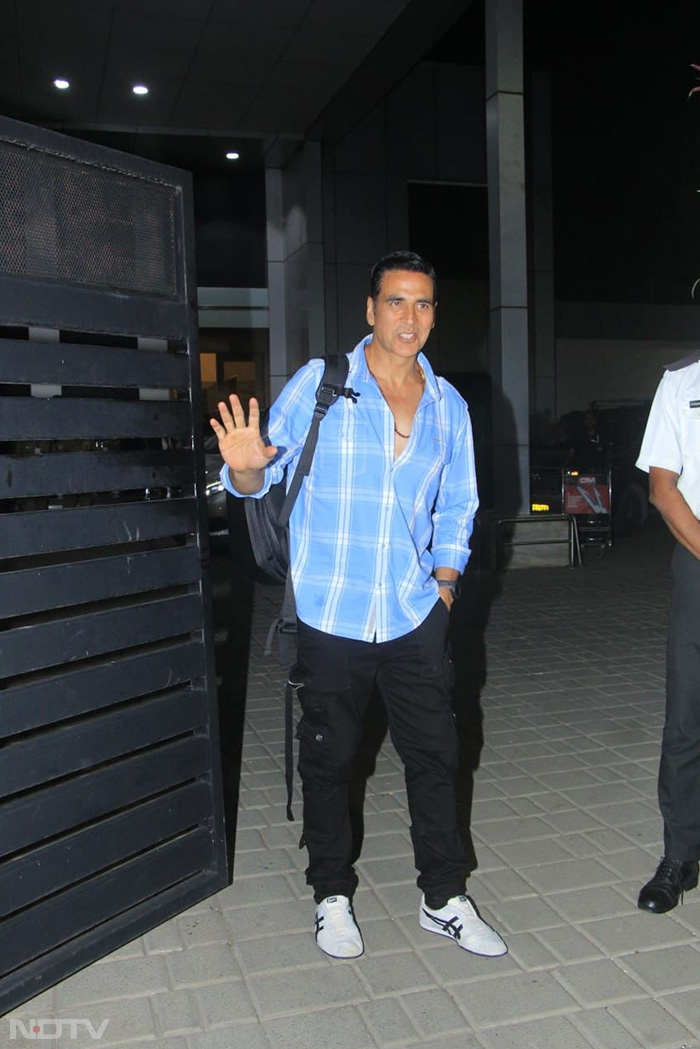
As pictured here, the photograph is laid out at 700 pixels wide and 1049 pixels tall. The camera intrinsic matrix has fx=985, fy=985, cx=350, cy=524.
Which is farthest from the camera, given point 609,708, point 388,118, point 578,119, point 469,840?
point 578,119

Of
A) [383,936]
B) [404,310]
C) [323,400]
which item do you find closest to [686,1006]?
[383,936]

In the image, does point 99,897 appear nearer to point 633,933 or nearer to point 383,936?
point 383,936

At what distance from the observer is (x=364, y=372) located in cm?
325

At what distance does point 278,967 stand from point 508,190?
1102 centimetres

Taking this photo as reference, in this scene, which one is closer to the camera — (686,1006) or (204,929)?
(686,1006)

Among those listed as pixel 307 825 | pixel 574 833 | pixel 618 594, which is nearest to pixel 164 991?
pixel 307 825

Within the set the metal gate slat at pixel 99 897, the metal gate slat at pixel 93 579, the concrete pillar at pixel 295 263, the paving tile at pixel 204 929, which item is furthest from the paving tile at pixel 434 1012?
the concrete pillar at pixel 295 263

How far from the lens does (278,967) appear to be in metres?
3.12

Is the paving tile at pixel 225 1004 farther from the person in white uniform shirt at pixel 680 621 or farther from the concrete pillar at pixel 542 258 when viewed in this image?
the concrete pillar at pixel 542 258

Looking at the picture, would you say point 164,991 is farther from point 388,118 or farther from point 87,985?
point 388,118

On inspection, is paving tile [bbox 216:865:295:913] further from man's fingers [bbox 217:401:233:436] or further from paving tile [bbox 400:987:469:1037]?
man's fingers [bbox 217:401:233:436]

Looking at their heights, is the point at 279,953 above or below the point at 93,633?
below

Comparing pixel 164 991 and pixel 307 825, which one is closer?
pixel 164 991

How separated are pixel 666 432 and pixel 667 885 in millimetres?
1601
